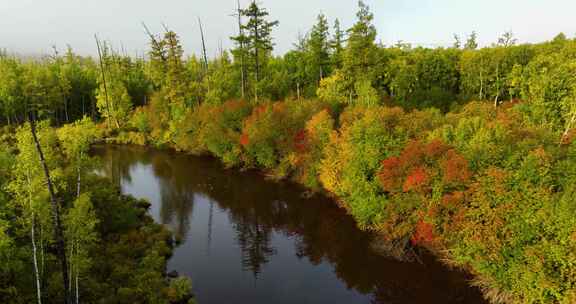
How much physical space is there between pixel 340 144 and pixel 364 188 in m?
5.21

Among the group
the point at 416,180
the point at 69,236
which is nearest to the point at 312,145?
the point at 416,180

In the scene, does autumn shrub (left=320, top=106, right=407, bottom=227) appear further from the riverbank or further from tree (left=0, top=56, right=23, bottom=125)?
tree (left=0, top=56, right=23, bottom=125)

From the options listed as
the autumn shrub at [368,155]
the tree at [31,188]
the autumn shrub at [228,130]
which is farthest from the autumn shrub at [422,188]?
the autumn shrub at [228,130]

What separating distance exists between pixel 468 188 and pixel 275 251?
1368cm

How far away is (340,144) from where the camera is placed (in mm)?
28625

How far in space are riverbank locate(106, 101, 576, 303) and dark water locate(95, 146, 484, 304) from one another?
6.58 feet

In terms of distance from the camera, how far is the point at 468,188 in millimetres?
20047

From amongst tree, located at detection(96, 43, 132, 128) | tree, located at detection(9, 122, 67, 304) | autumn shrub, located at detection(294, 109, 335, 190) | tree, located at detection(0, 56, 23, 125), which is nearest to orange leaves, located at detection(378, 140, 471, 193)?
autumn shrub, located at detection(294, 109, 335, 190)

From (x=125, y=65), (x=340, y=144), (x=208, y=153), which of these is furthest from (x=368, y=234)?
(x=125, y=65)

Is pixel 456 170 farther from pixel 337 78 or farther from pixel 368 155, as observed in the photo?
pixel 337 78

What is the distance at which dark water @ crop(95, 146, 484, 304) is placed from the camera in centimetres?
2027

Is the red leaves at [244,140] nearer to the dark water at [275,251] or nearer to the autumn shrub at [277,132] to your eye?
the autumn shrub at [277,132]

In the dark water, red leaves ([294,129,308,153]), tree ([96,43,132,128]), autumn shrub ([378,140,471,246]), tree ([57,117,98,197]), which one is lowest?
the dark water

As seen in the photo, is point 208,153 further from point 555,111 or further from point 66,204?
point 555,111
